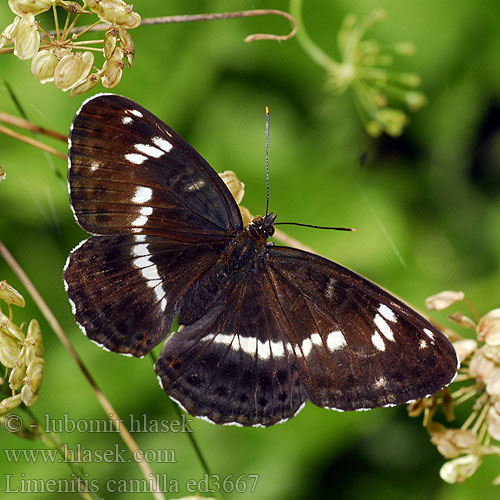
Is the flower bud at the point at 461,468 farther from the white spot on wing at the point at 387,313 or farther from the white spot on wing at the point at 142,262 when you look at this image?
the white spot on wing at the point at 142,262

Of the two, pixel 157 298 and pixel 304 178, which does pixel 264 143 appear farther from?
pixel 157 298

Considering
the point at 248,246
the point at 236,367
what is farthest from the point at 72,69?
the point at 236,367

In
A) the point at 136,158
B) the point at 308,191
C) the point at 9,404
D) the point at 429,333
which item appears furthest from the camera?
the point at 308,191

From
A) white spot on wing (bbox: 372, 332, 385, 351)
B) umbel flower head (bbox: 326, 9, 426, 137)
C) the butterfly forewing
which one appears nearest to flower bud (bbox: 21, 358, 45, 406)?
the butterfly forewing

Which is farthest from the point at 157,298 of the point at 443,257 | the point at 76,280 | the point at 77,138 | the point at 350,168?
the point at 443,257

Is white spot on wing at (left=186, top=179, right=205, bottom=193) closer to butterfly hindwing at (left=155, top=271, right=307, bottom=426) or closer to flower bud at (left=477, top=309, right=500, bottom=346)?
butterfly hindwing at (left=155, top=271, right=307, bottom=426)

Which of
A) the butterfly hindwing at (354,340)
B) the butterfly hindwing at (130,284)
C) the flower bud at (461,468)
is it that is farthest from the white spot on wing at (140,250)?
the flower bud at (461,468)

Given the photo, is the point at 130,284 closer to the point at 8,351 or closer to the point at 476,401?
the point at 8,351
